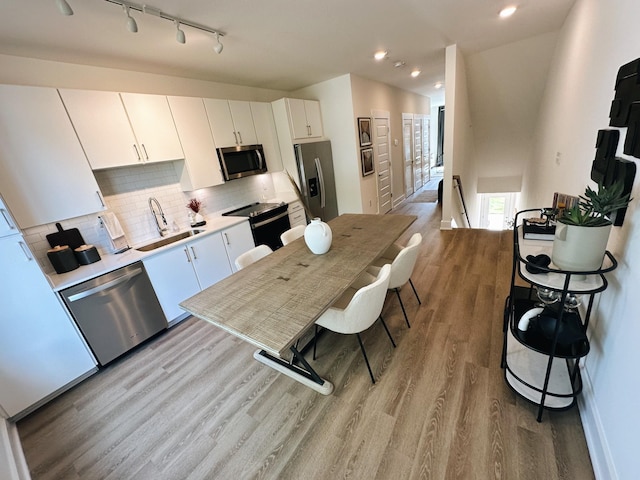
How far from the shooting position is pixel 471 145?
212 inches

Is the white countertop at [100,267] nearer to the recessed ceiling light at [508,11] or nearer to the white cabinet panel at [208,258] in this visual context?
the white cabinet panel at [208,258]

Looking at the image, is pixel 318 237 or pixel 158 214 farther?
pixel 158 214

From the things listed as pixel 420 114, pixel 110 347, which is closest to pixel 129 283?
pixel 110 347

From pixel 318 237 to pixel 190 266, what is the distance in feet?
5.32

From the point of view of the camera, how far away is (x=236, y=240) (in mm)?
3174

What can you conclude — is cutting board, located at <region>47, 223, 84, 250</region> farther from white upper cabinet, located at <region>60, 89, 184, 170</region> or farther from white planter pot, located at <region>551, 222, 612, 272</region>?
white planter pot, located at <region>551, 222, 612, 272</region>

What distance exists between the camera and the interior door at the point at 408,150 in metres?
6.46

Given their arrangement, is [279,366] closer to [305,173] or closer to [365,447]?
[365,447]

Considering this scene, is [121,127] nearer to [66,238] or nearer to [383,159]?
[66,238]

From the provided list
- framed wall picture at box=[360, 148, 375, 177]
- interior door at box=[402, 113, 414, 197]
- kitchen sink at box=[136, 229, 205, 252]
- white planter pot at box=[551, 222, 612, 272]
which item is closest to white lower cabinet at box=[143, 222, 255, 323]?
kitchen sink at box=[136, 229, 205, 252]

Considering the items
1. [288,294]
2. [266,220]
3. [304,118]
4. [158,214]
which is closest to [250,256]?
[288,294]

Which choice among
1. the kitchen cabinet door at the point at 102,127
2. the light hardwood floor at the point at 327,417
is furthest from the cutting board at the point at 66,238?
the light hardwood floor at the point at 327,417

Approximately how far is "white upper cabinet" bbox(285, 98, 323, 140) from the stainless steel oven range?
1174 millimetres

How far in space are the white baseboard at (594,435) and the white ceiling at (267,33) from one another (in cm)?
297
